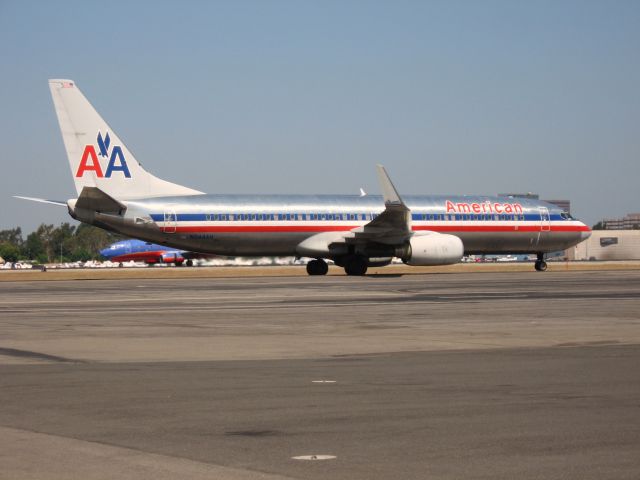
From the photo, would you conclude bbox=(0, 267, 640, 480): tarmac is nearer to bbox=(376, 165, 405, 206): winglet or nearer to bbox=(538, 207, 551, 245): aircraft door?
bbox=(376, 165, 405, 206): winglet

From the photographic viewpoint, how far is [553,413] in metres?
10.8

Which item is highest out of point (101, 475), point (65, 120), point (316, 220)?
point (65, 120)

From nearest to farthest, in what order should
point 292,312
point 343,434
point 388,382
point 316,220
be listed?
point 343,434 < point 388,382 < point 292,312 < point 316,220

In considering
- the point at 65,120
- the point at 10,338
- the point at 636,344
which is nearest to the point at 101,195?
the point at 65,120

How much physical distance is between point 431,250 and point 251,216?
9.32 m

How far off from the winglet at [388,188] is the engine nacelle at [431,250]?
2292 mm

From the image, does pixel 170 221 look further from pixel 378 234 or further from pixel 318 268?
pixel 378 234

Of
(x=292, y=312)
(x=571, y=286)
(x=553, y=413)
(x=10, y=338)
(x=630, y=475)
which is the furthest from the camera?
(x=571, y=286)

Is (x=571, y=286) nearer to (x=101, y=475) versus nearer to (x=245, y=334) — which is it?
(x=245, y=334)

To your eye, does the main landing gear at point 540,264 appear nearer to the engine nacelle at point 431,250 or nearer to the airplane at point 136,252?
the engine nacelle at point 431,250

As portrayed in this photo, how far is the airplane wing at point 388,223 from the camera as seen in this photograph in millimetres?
51312

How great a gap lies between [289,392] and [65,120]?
42.0m

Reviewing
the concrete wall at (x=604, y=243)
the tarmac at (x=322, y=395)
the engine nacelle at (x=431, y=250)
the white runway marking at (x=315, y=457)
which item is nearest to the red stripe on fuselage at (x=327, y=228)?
the engine nacelle at (x=431, y=250)

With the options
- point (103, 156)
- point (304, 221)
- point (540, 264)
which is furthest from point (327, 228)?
point (540, 264)
